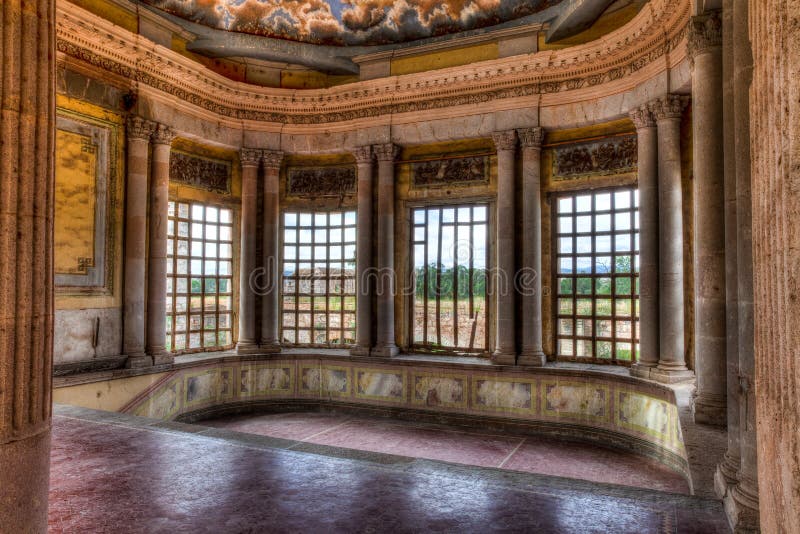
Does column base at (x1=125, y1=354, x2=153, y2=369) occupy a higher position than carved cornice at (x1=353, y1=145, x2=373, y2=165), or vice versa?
carved cornice at (x1=353, y1=145, x2=373, y2=165)

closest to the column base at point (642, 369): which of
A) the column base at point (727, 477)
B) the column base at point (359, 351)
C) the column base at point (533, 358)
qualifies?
the column base at point (533, 358)

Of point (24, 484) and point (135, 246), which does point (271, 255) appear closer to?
point (135, 246)

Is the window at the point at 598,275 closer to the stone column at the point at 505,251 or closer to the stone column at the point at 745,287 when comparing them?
the stone column at the point at 505,251

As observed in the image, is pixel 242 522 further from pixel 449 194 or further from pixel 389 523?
pixel 449 194

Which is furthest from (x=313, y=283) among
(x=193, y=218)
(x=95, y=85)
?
(x=95, y=85)

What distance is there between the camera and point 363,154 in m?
11.2

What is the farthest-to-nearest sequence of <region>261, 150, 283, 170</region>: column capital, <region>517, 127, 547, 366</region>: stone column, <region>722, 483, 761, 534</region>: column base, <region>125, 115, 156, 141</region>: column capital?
<region>261, 150, 283, 170</region>: column capital < <region>517, 127, 547, 366</region>: stone column < <region>125, 115, 156, 141</region>: column capital < <region>722, 483, 761, 534</region>: column base

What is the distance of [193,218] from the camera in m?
11.1

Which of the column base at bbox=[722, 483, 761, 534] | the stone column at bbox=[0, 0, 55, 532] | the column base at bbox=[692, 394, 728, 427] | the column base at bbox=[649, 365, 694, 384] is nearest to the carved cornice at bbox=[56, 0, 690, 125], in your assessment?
the column base at bbox=[649, 365, 694, 384]

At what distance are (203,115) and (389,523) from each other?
30.9 feet

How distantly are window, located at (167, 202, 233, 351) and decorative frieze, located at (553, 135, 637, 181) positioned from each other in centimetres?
702

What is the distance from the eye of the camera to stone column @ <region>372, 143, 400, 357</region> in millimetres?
10883

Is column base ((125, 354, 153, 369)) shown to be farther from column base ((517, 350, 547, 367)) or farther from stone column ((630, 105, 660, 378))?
stone column ((630, 105, 660, 378))

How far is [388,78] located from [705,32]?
20.2 feet
